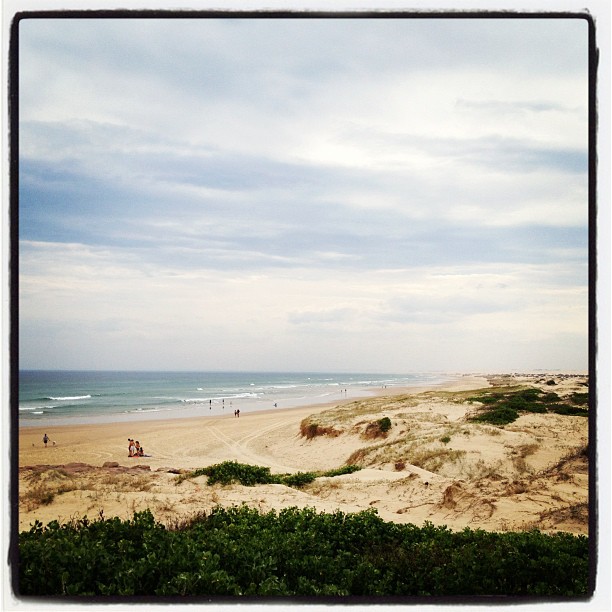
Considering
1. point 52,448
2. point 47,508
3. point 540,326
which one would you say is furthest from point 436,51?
point 52,448

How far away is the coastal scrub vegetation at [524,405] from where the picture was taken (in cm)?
862

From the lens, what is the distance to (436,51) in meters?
5.25

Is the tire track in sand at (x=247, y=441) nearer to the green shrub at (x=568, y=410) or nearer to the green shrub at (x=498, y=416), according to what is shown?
the green shrub at (x=498, y=416)

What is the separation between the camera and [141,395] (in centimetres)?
1534

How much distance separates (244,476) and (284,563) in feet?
6.90

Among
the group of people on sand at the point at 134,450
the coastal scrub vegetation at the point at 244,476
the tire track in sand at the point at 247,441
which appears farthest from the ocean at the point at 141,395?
the coastal scrub vegetation at the point at 244,476

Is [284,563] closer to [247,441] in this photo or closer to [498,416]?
[498,416]

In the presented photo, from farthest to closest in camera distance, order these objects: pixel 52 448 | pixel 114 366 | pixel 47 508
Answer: pixel 52 448 → pixel 114 366 → pixel 47 508

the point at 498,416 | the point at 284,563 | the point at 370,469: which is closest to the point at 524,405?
the point at 498,416

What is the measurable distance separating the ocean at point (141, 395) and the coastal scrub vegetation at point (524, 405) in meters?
1.53

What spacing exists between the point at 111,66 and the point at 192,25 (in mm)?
969

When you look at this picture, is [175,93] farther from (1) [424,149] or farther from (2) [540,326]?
(2) [540,326]

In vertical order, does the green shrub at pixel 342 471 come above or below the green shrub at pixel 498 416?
below

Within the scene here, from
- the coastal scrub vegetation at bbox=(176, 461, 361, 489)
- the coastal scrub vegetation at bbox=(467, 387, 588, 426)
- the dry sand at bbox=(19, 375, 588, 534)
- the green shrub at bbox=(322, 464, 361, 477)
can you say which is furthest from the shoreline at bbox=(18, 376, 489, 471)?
the green shrub at bbox=(322, 464, 361, 477)
